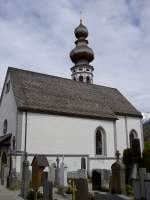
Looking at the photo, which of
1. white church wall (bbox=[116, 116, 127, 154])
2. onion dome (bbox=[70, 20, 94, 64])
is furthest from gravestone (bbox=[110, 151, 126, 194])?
onion dome (bbox=[70, 20, 94, 64])

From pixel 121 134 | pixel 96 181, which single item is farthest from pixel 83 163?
pixel 121 134

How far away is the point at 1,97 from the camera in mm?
27172

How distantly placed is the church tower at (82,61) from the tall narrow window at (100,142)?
15.3 metres

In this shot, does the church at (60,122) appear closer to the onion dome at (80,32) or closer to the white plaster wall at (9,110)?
the white plaster wall at (9,110)

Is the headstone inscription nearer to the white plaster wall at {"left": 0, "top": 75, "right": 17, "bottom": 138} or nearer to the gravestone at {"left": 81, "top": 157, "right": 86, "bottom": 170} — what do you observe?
the gravestone at {"left": 81, "top": 157, "right": 86, "bottom": 170}

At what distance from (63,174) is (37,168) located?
5.58 m

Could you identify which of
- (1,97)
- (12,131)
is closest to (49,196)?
(12,131)

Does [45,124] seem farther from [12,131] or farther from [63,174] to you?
[63,174]

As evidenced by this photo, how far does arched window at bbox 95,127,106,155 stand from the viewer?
26.6m

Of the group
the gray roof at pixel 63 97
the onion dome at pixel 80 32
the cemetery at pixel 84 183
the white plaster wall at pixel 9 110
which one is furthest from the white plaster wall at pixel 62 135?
the onion dome at pixel 80 32

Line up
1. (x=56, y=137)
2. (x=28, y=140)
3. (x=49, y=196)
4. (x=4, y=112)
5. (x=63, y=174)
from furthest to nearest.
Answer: (x=4, y=112) < (x=56, y=137) < (x=28, y=140) < (x=63, y=174) < (x=49, y=196)

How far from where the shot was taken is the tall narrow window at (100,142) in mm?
26562

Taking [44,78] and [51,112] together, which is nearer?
[51,112]

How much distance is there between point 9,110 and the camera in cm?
2442
